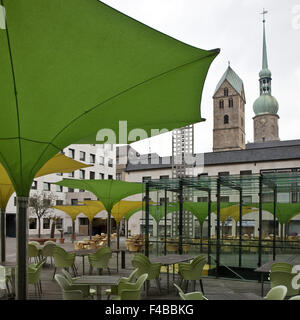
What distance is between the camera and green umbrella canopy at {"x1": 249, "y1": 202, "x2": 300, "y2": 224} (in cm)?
2112

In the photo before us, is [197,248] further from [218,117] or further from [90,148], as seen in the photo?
[218,117]

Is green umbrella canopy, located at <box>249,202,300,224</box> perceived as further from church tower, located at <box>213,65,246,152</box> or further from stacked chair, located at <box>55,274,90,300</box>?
church tower, located at <box>213,65,246,152</box>

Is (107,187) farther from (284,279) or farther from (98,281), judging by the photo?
(284,279)

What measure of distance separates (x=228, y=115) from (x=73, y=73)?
57163 millimetres

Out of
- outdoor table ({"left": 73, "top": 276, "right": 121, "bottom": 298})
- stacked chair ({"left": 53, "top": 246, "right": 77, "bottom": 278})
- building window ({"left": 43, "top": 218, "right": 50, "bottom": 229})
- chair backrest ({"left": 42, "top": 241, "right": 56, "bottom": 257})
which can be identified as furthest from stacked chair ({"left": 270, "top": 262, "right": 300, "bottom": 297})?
building window ({"left": 43, "top": 218, "right": 50, "bottom": 229})

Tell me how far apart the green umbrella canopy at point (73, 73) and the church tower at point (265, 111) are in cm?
7379

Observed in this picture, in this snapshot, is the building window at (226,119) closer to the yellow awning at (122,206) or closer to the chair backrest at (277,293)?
the yellow awning at (122,206)

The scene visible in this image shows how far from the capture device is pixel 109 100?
513cm

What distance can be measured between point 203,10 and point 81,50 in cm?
320

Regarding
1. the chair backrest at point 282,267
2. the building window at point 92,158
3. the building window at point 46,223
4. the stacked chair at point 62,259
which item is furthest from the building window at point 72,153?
the chair backrest at point 282,267

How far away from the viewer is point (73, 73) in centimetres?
451

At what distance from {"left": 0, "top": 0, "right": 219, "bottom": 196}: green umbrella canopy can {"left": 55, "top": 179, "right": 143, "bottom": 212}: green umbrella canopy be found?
8830 millimetres

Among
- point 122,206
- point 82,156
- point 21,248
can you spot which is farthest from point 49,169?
point 82,156

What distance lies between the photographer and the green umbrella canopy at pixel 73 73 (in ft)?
12.6
